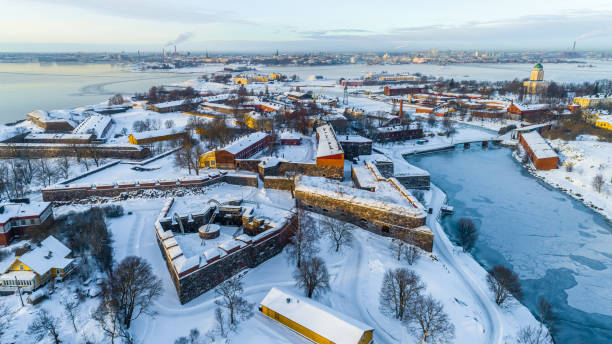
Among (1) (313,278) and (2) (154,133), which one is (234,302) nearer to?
(1) (313,278)

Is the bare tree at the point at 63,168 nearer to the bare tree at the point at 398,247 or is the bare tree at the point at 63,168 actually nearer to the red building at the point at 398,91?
the bare tree at the point at 398,247

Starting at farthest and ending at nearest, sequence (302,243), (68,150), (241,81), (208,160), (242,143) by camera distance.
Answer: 1. (241,81)
2. (68,150)
3. (242,143)
4. (208,160)
5. (302,243)

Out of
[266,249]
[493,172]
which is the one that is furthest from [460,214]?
[266,249]

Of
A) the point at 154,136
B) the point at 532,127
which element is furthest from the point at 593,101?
the point at 154,136

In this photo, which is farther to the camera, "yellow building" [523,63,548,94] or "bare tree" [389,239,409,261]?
"yellow building" [523,63,548,94]

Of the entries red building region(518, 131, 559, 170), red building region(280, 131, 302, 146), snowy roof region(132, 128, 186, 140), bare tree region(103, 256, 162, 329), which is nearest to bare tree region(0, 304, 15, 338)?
bare tree region(103, 256, 162, 329)

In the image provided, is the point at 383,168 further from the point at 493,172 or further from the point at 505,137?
the point at 505,137

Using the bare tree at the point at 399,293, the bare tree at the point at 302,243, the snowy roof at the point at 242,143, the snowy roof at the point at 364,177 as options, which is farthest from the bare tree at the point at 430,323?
the snowy roof at the point at 242,143

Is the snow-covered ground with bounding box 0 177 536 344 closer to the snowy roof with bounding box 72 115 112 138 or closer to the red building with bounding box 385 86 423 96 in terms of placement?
the snowy roof with bounding box 72 115 112 138
